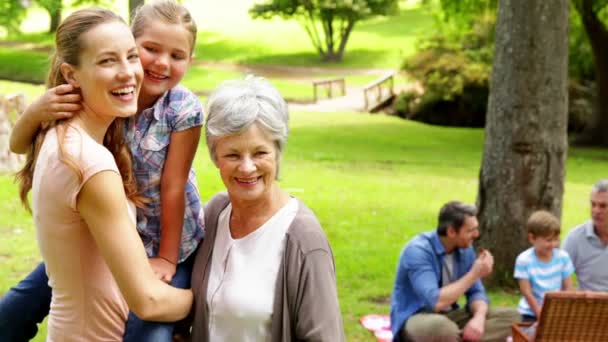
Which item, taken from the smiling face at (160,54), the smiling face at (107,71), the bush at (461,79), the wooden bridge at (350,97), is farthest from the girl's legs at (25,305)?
the wooden bridge at (350,97)

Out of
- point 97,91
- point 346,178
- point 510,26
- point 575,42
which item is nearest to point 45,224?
point 97,91

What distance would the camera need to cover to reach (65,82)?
2703mm

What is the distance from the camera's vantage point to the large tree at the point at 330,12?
37.4 metres

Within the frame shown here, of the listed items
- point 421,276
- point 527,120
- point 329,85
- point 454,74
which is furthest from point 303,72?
point 421,276

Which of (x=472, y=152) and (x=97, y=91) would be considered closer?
(x=97, y=91)

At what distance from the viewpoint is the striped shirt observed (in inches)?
241

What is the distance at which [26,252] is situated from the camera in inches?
348

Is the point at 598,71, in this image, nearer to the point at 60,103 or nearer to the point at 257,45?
the point at 60,103

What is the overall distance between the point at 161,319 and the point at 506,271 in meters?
6.00

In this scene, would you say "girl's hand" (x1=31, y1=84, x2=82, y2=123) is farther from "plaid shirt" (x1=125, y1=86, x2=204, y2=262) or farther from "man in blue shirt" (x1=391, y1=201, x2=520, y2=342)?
"man in blue shirt" (x1=391, y1=201, x2=520, y2=342)

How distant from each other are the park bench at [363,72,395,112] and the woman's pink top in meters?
26.8

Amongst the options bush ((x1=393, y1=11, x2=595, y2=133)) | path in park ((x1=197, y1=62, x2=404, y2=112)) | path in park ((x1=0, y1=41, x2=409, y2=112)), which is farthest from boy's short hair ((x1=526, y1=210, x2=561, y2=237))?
path in park ((x1=0, y1=41, x2=409, y2=112))

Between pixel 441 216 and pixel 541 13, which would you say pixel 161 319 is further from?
pixel 541 13

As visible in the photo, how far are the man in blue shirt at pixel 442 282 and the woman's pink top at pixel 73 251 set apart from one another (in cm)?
332
